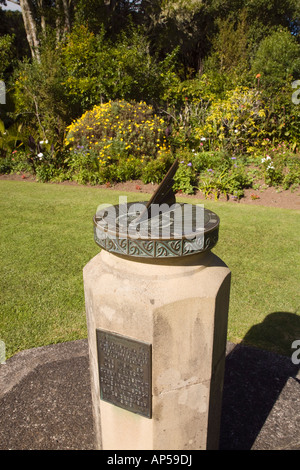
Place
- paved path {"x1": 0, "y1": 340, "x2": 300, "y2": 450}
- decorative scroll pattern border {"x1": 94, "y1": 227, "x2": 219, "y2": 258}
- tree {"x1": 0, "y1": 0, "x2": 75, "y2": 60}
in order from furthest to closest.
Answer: tree {"x1": 0, "y1": 0, "x2": 75, "y2": 60} < paved path {"x1": 0, "y1": 340, "x2": 300, "y2": 450} < decorative scroll pattern border {"x1": 94, "y1": 227, "x2": 219, "y2": 258}

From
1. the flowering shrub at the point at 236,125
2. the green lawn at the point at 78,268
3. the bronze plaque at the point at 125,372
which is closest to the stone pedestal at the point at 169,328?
the bronze plaque at the point at 125,372

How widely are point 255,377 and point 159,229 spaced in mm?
1974

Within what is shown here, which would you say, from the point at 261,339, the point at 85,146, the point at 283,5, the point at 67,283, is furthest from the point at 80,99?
the point at 283,5

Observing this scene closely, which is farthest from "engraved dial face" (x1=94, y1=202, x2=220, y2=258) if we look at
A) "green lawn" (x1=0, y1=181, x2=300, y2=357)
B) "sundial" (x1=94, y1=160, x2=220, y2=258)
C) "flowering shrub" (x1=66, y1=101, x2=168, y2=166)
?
"flowering shrub" (x1=66, y1=101, x2=168, y2=166)

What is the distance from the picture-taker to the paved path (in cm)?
262

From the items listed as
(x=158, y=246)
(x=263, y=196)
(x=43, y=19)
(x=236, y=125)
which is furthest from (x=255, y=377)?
(x=43, y=19)

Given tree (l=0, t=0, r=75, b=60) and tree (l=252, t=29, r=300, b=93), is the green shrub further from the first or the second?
tree (l=0, t=0, r=75, b=60)

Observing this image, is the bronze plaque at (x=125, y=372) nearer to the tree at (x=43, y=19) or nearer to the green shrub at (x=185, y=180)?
the green shrub at (x=185, y=180)

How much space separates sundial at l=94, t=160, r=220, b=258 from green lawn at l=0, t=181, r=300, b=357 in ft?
6.75

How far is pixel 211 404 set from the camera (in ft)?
7.30

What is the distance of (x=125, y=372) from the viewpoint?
84.0 inches

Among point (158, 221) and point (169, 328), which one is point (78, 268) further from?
point (169, 328)

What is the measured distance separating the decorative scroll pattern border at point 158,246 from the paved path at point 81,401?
1.57 m

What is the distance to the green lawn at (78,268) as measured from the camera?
13.2ft
